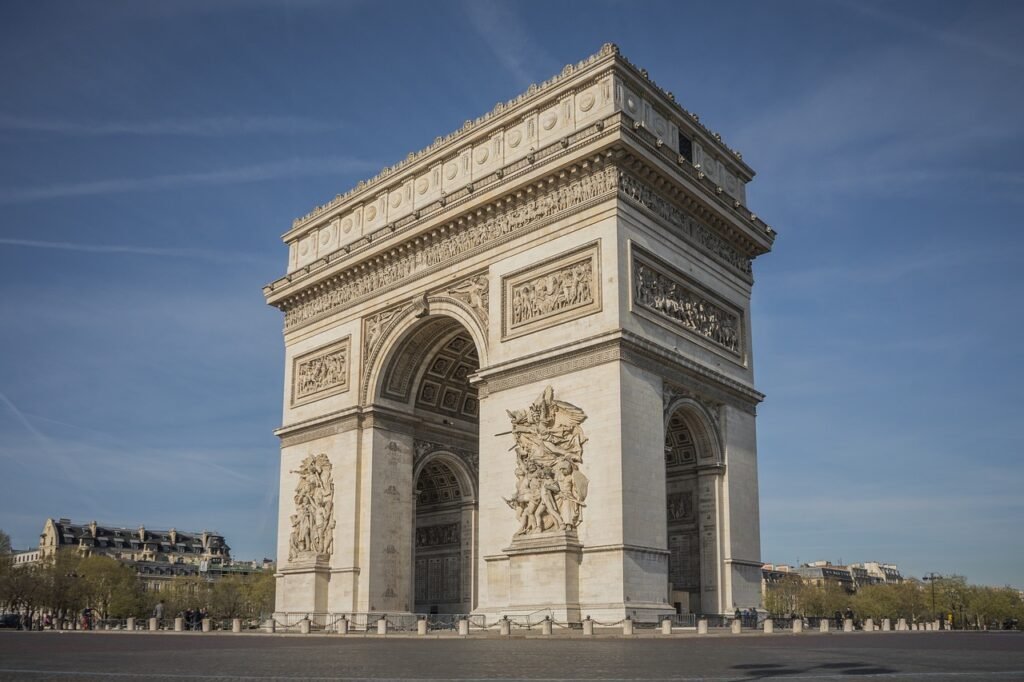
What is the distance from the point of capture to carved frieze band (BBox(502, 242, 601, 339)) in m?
24.0

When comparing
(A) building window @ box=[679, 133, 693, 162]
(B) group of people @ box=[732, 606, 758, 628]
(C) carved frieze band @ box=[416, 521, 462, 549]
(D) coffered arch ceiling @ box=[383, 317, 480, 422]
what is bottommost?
(B) group of people @ box=[732, 606, 758, 628]

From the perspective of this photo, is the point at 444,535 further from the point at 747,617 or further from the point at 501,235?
the point at 747,617

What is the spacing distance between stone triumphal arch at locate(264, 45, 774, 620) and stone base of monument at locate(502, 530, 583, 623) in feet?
0.18

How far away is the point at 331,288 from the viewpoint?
106ft

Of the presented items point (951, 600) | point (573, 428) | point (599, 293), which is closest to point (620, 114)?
point (599, 293)

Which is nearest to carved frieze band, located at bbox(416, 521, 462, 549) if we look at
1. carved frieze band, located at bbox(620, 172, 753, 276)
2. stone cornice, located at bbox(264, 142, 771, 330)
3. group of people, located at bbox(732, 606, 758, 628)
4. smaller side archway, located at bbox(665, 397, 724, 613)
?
stone cornice, located at bbox(264, 142, 771, 330)

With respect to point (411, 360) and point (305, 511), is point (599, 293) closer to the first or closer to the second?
point (411, 360)

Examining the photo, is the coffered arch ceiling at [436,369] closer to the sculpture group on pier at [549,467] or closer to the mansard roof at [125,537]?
the sculpture group on pier at [549,467]

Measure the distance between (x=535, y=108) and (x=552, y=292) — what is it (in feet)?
17.9

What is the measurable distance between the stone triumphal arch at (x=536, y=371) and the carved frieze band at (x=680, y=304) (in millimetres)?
70

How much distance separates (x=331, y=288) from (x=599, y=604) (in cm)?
1517

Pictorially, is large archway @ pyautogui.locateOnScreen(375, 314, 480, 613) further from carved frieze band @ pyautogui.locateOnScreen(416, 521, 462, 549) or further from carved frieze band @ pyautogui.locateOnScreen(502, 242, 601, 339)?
carved frieze band @ pyautogui.locateOnScreen(502, 242, 601, 339)

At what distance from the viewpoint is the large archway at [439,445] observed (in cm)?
2984

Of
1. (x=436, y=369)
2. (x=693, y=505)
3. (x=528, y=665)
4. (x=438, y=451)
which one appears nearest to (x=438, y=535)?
(x=438, y=451)
